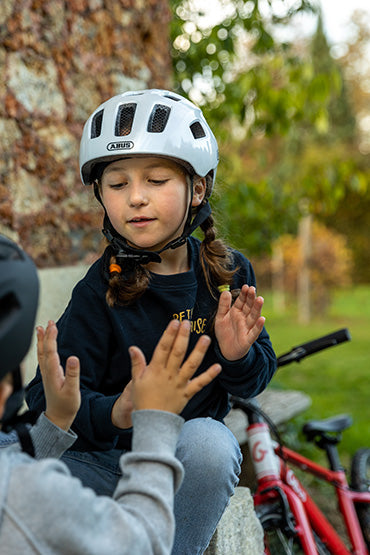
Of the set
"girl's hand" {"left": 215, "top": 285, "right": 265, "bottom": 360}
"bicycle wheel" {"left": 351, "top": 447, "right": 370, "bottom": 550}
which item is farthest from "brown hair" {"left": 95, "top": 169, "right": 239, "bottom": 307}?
"bicycle wheel" {"left": 351, "top": 447, "right": 370, "bottom": 550}

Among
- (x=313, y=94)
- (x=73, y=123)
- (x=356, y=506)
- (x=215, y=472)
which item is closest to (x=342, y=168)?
(x=313, y=94)

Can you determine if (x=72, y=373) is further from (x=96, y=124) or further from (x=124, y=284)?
→ (x=96, y=124)

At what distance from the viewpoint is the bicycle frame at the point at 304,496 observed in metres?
2.45

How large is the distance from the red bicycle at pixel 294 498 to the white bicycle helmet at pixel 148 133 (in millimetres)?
921

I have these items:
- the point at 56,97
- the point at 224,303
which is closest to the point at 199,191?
the point at 224,303

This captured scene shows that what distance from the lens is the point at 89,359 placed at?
5.84 ft

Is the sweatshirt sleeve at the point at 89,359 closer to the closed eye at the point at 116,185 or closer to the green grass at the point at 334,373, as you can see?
the closed eye at the point at 116,185

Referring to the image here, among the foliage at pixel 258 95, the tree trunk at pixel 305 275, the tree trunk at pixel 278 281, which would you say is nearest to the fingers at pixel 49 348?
→ the foliage at pixel 258 95

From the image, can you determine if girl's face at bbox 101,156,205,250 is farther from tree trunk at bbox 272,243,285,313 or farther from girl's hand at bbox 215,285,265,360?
tree trunk at bbox 272,243,285,313

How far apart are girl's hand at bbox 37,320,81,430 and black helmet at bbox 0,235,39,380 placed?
22 centimetres

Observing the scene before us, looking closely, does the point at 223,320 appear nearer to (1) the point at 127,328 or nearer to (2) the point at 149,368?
(1) the point at 127,328

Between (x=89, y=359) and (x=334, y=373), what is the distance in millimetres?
7201

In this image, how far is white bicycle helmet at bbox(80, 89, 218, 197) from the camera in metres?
1.88

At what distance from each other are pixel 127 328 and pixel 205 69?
11.1ft
